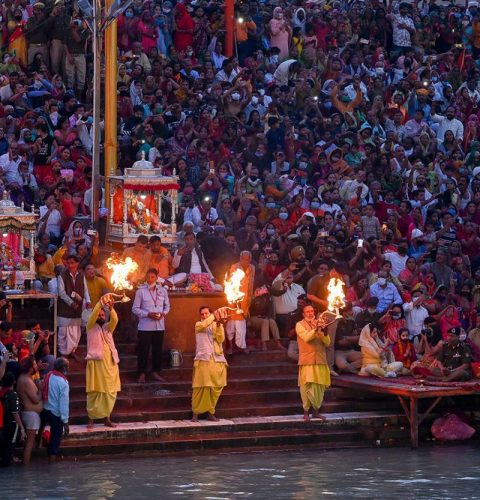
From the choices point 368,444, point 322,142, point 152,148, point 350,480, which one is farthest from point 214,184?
point 350,480

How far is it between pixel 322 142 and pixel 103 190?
5428 mm

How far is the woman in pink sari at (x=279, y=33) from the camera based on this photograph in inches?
1409

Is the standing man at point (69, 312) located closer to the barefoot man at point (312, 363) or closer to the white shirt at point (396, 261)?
the barefoot man at point (312, 363)

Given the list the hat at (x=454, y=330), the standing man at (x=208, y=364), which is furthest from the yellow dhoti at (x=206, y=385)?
the hat at (x=454, y=330)

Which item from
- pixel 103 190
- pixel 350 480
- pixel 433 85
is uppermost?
pixel 433 85

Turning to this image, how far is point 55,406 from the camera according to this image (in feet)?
78.1

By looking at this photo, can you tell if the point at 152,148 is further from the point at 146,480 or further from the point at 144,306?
the point at 146,480

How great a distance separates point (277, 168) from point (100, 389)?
8487 mm

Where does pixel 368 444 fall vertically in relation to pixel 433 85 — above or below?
below

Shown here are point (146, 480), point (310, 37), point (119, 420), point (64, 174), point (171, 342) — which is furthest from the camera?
point (310, 37)

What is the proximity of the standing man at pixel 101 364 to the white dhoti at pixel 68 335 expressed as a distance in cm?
105

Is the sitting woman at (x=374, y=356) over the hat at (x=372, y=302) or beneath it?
beneath

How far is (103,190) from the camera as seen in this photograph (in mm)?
29625

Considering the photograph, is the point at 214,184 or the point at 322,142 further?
the point at 322,142
